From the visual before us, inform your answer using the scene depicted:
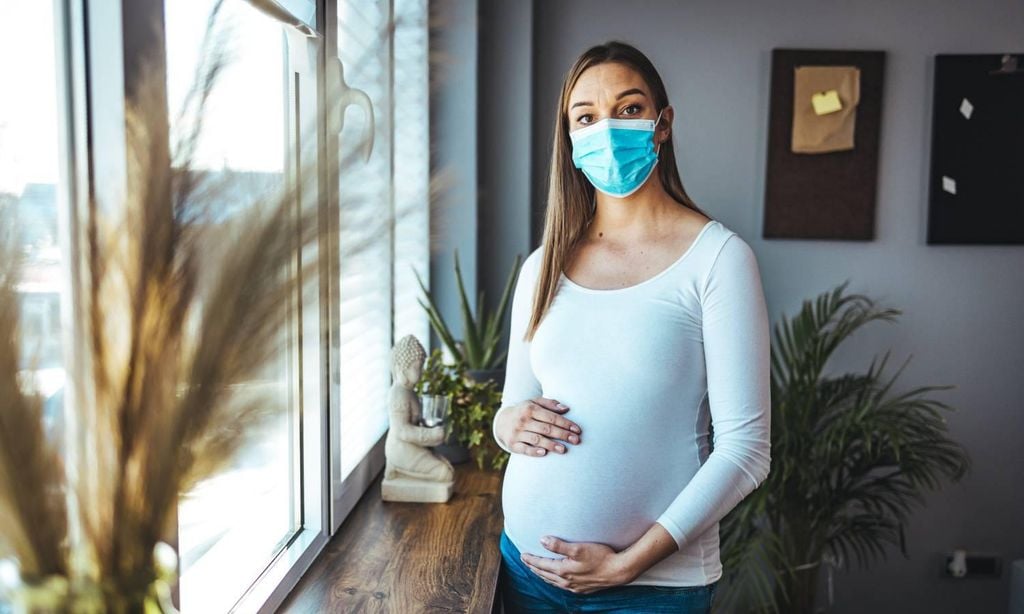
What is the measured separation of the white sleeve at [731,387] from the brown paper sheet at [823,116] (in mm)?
1888

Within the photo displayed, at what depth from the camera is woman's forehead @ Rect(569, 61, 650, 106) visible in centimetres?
140

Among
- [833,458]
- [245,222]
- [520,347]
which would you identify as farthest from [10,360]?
[833,458]

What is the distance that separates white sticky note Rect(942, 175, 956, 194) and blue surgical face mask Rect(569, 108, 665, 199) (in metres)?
1.98

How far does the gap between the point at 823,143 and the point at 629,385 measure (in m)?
2.01

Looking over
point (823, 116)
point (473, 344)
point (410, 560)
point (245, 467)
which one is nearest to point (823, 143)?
point (823, 116)

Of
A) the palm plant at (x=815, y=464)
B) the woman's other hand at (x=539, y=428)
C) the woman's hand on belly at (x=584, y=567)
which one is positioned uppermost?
the woman's other hand at (x=539, y=428)

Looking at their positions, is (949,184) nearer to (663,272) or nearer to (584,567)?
(663,272)

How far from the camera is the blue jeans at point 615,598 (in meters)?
1.31

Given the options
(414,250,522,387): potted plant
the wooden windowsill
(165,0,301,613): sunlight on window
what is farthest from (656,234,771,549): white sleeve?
(414,250,522,387): potted plant

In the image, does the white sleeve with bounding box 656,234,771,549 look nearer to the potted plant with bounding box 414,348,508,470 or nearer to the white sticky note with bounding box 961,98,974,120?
the potted plant with bounding box 414,348,508,470

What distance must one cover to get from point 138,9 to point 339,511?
1.07 meters

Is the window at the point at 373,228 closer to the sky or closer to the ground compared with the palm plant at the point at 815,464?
closer to the sky

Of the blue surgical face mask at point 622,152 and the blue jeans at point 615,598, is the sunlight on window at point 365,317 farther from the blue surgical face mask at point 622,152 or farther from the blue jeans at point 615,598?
the blue jeans at point 615,598

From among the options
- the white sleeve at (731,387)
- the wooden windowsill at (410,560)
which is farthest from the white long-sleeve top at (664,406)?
the wooden windowsill at (410,560)
